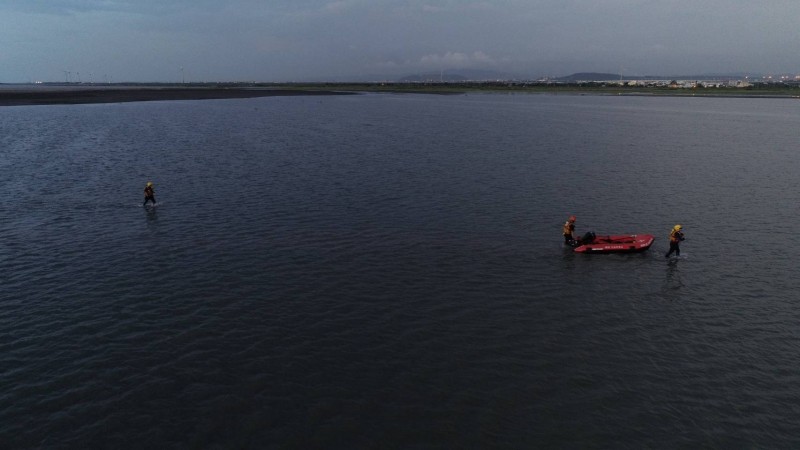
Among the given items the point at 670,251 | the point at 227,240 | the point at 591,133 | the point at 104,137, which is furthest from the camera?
the point at 591,133

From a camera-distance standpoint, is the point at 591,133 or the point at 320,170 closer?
the point at 320,170

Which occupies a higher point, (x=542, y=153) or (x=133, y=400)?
(x=542, y=153)

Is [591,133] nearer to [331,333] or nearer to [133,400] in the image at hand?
[331,333]

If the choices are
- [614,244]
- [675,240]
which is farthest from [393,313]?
[675,240]

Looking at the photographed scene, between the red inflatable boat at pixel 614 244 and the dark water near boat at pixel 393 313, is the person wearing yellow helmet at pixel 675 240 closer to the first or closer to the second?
the dark water near boat at pixel 393 313

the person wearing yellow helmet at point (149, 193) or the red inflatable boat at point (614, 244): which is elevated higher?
the person wearing yellow helmet at point (149, 193)

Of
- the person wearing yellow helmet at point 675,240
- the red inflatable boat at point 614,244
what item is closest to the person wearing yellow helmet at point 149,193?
the red inflatable boat at point 614,244

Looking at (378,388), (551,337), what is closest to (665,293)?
(551,337)
